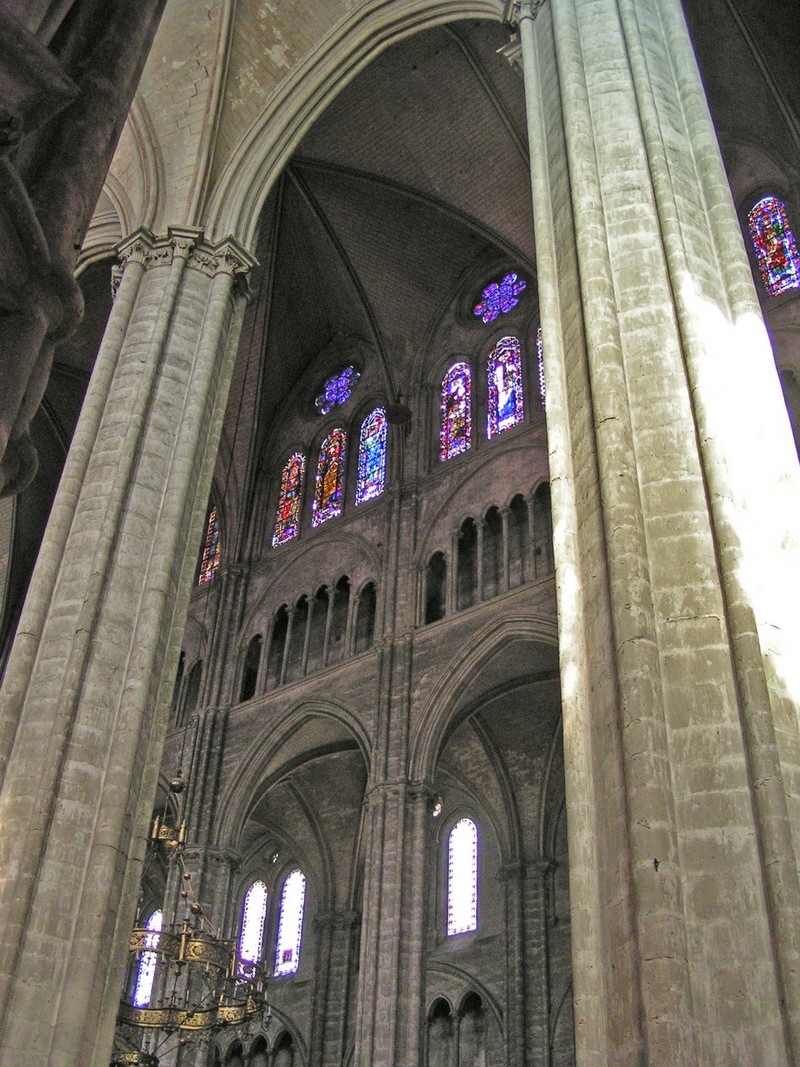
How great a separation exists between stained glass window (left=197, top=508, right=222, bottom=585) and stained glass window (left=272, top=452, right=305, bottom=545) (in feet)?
4.01

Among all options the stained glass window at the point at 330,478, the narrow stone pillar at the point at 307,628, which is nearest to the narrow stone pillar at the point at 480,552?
the narrow stone pillar at the point at 307,628

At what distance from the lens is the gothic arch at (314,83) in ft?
41.1

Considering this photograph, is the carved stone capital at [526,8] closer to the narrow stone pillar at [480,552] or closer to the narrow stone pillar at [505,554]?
the narrow stone pillar at [505,554]

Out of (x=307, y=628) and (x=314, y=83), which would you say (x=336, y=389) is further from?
(x=314, y=83)

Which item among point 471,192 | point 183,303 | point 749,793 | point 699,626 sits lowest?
point 749,793

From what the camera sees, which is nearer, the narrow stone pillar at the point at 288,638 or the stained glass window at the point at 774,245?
the stained glass window at the point at 774,245

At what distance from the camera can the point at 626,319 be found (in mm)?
6402

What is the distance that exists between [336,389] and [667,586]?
15908 mm

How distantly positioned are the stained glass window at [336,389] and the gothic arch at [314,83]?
739 cm

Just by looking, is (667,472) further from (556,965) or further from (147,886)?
(147,886)

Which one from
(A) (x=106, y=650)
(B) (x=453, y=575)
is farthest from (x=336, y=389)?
(A) (x=106, y=650)

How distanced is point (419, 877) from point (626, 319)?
892 centimetres

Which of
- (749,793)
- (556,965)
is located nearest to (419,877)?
(556,965)

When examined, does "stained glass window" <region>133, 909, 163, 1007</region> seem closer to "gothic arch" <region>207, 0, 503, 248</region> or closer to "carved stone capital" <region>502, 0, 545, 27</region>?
"gothic arch" <region>207, 0, 503, 248</region>
